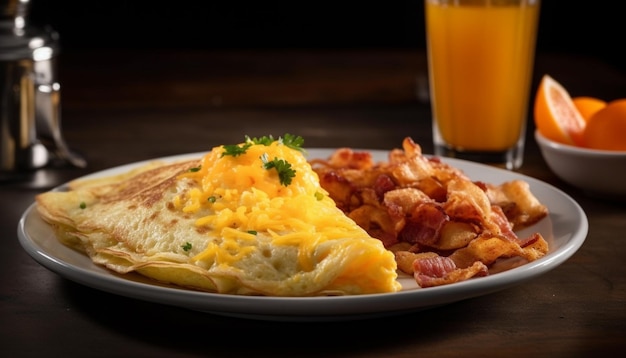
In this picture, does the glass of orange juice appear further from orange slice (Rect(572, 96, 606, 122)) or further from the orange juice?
orange slice (Rect(572, 96, 606, 122))

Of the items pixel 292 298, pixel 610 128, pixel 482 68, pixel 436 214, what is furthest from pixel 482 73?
pixel 292 298

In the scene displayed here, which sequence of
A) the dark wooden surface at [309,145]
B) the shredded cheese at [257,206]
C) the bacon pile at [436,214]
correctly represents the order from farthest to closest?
1. the bacon pile at [436,214]
2. the shredded cheese at [257,206]
3. the dark wooden surface at [309,145]

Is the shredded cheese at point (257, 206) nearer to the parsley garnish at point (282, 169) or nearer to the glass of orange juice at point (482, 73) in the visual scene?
the parsley garnish at point (282, 169)

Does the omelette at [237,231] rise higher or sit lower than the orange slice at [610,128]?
higher

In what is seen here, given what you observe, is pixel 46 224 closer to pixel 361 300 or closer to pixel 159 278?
pixel 159 278

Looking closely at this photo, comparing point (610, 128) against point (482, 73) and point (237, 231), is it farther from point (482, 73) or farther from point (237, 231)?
point (237, 231)

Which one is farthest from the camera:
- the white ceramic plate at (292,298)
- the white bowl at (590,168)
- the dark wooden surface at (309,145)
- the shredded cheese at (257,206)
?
the white bowl at (590,168)

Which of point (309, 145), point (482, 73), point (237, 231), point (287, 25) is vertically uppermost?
point (237, 231)

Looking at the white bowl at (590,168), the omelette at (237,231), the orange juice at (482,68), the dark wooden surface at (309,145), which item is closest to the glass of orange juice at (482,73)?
the orange juice at (482,68)
